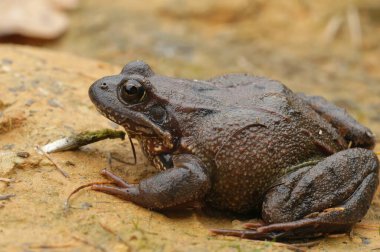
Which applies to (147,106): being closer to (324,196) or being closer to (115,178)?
(115,178)

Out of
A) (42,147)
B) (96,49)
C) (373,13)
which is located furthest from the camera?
(373,13)

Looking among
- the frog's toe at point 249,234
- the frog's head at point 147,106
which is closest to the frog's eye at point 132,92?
the frog's head at point 147,106

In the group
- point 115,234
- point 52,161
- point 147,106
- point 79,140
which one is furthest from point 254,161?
point 52,161

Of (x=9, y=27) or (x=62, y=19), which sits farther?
(x=62, y=19)

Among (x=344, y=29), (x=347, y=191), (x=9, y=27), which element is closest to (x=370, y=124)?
(x=347, y=191)

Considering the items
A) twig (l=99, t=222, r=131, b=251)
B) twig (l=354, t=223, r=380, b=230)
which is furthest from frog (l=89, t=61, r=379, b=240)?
twig (l=99, t=222, r=131, b=251)

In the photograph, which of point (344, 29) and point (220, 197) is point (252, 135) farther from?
point (344, 29)

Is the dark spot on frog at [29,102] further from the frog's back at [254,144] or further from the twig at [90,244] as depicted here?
the twig at [90,244]
